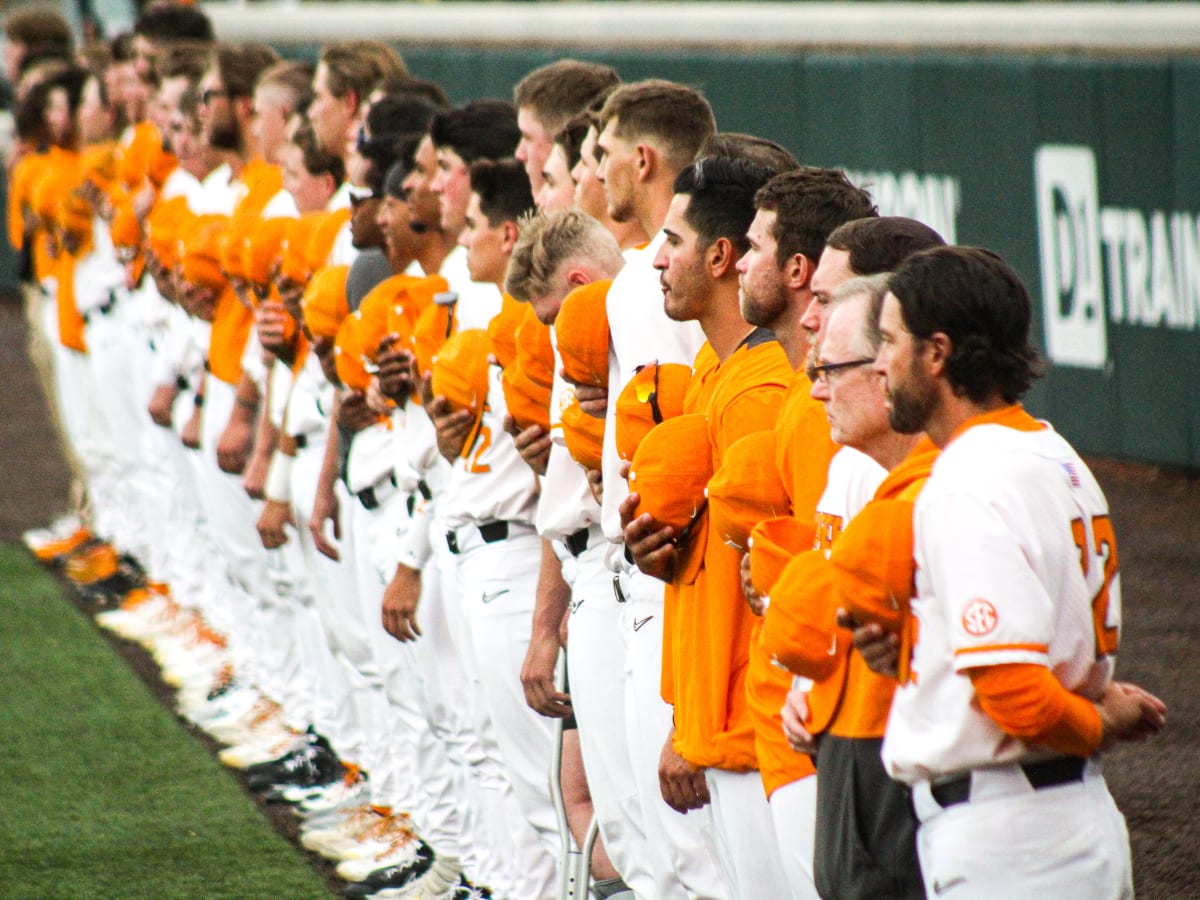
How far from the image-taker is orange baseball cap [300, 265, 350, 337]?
568 centimetres

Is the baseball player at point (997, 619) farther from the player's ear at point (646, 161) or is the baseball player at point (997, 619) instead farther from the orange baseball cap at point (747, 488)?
the player's ear at point (646, 161)

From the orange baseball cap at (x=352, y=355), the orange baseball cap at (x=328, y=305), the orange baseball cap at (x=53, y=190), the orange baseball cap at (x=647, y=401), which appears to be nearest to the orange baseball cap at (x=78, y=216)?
the orange baseball cap at (x=53, y=190)

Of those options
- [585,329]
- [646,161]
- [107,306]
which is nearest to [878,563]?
[585,329]

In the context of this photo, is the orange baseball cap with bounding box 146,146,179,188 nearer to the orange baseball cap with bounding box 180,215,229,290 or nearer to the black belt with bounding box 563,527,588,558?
the orange baseball cap with bounding box 180,215,229,290

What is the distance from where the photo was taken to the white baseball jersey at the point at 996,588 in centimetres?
244

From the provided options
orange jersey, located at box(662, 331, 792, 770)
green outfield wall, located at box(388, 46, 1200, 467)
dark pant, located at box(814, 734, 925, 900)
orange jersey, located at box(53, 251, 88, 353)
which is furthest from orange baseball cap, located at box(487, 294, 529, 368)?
orange jersey, located at box(53, 251, 88, 353)

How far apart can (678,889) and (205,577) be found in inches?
211

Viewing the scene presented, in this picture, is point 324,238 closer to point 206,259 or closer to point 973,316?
point 206,259

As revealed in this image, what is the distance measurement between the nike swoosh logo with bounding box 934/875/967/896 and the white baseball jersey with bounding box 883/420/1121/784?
0.15 meters

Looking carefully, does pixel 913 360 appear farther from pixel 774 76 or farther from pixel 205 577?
pixel 774 76

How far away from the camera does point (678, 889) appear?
12.2ft

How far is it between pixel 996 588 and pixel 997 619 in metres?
0.04

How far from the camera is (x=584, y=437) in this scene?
386cm

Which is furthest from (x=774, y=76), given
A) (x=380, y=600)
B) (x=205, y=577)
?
(x=380, y=600)
